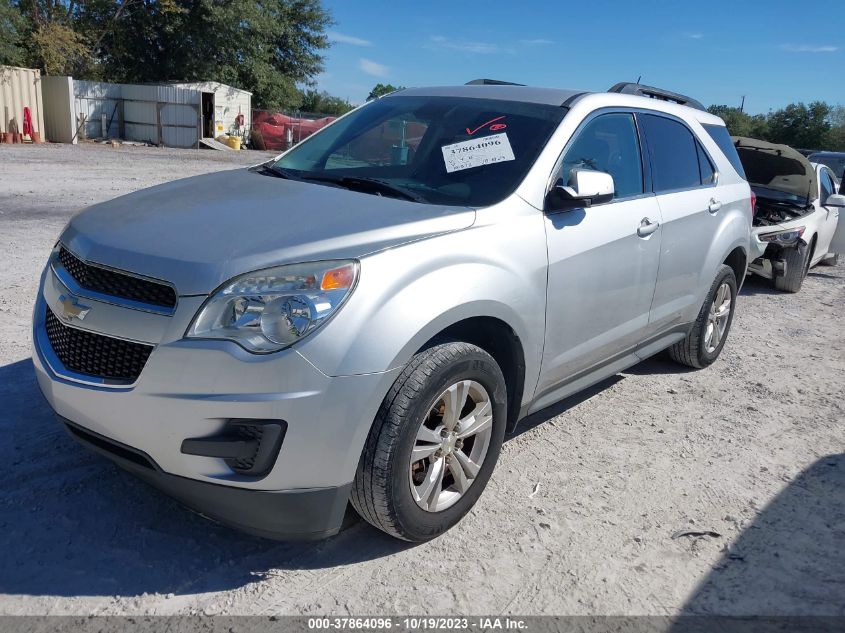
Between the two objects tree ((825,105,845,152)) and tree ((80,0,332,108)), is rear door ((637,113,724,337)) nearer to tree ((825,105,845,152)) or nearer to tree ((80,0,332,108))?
tree ((80,0,332,108))

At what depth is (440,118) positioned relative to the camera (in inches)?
152

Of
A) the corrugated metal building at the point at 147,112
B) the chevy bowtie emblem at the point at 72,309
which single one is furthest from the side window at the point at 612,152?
the corrugated metal building at the point at 147,112

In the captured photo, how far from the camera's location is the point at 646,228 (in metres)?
3.92

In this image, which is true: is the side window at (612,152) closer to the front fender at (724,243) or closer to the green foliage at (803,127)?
the front fender at (724,243)

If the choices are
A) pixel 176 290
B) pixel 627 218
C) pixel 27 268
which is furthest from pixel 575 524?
pixel 27 268

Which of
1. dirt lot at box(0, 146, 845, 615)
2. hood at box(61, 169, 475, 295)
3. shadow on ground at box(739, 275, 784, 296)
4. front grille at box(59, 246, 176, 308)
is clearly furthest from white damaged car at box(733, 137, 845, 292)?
front grille at box(59, 246, 176, 308)

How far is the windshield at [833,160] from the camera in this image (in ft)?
51.9

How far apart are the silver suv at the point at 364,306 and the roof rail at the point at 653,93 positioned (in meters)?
0.51

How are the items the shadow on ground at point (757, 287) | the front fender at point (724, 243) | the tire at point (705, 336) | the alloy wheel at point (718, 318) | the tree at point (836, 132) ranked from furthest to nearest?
the tree at point (836, 132) < the shadow on ground at point (757, 287) < the alloy wheel at point (718, 318) < the tire at point (705, 336) < the front fender at point (724, 243)

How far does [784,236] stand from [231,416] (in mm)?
7707

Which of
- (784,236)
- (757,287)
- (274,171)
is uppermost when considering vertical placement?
(274,171)

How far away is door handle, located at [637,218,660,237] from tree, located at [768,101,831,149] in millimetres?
54269

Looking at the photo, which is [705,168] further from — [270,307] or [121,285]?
[121,285]

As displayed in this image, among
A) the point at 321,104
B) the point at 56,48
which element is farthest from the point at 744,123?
the point at 56,48
